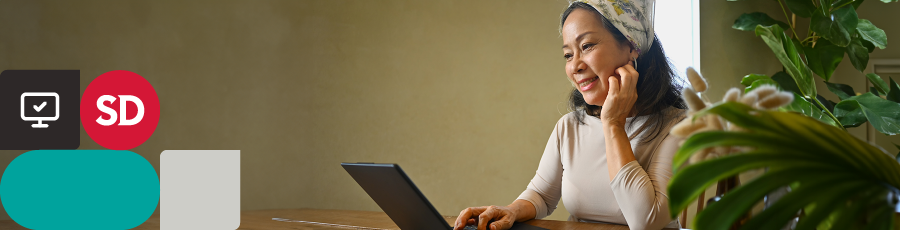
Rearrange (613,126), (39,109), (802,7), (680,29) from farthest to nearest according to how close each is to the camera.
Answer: (680,29), (802,7), (39,109), (613,126)

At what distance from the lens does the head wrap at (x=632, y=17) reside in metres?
1.27

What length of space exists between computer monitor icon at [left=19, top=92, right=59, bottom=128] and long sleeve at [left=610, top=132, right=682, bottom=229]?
2.19 meters

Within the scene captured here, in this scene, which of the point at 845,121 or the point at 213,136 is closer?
the point at 845,121

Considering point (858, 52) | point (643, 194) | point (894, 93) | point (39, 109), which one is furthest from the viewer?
point (858, 52)

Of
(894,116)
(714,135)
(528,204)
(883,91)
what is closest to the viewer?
(714,135)

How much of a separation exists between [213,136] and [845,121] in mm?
2735

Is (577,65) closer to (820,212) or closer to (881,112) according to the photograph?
(820,212)

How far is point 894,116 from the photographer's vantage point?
1.78 metres

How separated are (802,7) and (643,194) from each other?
6.23 feet

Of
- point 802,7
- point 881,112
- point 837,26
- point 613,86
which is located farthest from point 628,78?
point 802,7

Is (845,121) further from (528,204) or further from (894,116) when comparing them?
(528,204)

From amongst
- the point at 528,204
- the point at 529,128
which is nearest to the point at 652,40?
the point at 528,204

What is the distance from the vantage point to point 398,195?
989 millimetres

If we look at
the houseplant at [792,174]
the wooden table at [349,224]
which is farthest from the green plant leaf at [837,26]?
the houseplant at [792,174]
